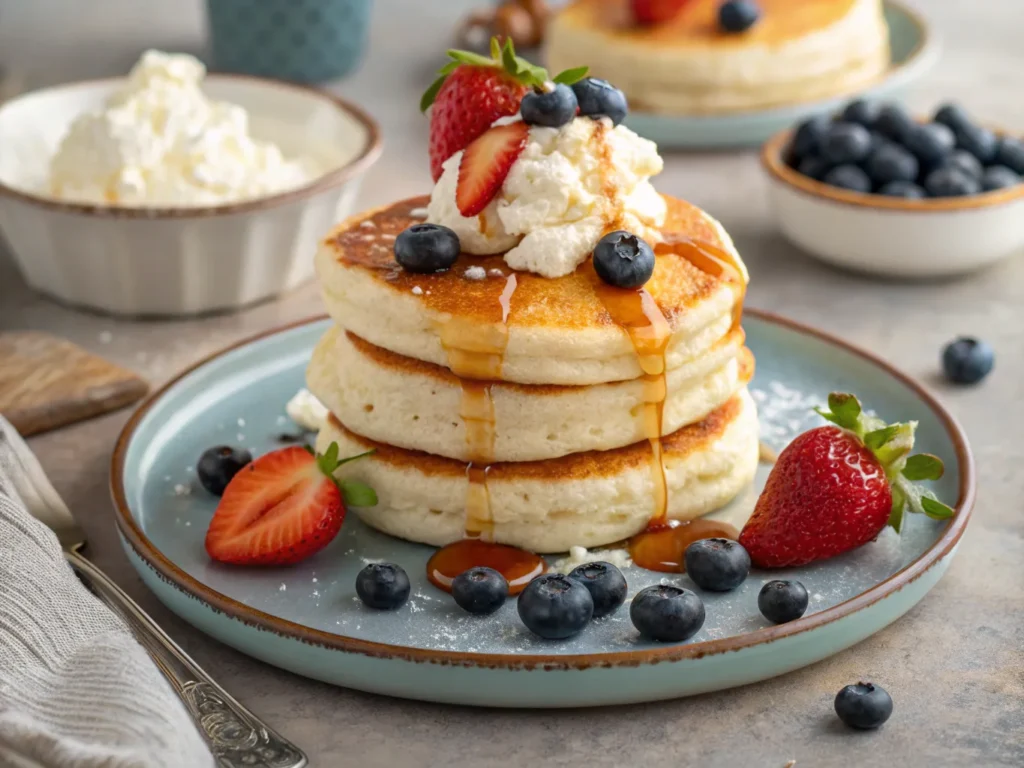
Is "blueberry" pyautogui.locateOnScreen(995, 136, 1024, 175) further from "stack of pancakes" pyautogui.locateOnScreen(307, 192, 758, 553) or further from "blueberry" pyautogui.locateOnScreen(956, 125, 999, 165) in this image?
"stack of pancakes" pyautogui.locateOnScreen(307, 192, 758, 553)

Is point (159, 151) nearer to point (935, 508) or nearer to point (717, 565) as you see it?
point (717, 565)

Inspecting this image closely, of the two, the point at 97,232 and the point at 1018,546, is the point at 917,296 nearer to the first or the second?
the point at 1018,546

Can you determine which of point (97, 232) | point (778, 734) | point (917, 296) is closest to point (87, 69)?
point (97, 232)

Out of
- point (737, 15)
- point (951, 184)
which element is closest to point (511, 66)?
point (951, 184)

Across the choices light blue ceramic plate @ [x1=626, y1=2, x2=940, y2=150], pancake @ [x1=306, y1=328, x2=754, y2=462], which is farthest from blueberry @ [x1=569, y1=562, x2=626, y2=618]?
light blue ceramic plate @ [x1=626, y1=2, x2=940, y2=150]

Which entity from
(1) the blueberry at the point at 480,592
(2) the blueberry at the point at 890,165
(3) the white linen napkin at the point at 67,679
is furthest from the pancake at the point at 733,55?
(3) the white linen napkin at the point at 67,679
